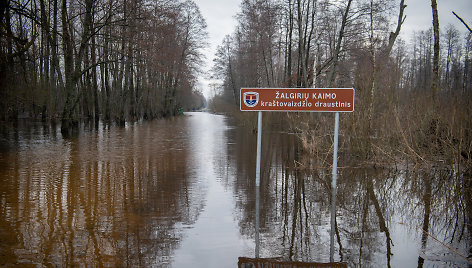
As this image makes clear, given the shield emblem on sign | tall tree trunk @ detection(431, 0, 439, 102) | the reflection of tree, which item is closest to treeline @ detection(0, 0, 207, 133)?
the reflection of tree

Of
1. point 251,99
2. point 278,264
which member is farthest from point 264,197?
point 278,264

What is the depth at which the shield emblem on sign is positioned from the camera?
6.60 m

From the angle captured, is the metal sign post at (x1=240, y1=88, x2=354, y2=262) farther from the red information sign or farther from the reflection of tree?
the reflection of tree

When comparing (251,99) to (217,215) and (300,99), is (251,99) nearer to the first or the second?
(300,99)

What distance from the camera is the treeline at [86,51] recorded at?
59.6 feet

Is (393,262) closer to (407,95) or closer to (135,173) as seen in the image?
(135,173)

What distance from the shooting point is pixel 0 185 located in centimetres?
723

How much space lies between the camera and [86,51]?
26391 millimetres

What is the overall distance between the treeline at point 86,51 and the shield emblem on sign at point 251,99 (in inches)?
355

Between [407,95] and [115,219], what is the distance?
9146mm

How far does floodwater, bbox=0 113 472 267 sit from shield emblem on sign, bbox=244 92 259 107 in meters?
1.82

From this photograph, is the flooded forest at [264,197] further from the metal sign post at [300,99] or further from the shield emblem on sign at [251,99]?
the shield emblem on sign at [251,99]

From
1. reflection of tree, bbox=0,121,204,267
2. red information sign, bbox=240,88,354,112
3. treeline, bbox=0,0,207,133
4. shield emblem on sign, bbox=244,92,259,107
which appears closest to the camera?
reflection of tree, bbox=0,121,204,267

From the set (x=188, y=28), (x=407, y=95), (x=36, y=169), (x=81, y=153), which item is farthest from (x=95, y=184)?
(x=188, y=28)
